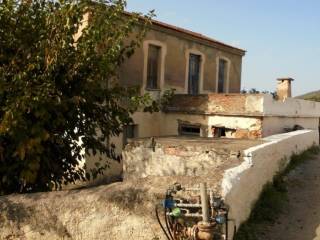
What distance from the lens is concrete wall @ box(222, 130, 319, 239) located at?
5191mm

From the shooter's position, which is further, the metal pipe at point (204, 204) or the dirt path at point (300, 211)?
the dirt path at point (300, 211)

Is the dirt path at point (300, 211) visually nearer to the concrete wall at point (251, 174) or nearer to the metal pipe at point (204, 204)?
the concrete wall at point (251, 174)

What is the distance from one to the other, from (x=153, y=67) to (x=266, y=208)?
929cm

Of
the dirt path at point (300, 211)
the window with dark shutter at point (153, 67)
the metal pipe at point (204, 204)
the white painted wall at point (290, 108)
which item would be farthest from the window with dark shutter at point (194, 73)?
the metal pipe at point (204, 204)

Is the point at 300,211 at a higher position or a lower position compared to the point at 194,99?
lower

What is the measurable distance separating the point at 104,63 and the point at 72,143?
1.55m

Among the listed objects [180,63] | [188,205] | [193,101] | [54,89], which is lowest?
[188,205]

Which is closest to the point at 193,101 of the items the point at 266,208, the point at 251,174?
the point at 266,208

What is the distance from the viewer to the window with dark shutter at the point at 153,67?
49.8 feet

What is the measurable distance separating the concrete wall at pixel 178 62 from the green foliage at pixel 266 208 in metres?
6.69

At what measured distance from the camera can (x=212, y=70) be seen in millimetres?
18141

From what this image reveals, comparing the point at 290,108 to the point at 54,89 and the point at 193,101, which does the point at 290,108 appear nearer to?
the point at 193,101

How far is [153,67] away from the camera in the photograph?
15.4 meters

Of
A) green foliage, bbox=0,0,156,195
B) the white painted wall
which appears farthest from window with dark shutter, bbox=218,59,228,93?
green foliage, bbox=0,0,156,195
